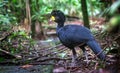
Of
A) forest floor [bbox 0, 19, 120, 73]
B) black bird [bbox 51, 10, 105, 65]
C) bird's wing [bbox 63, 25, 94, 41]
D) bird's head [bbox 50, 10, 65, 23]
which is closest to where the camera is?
forest floor [bbox 0, 19, 120, 73]

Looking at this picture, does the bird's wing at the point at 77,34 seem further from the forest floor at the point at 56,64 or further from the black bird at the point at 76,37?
the forest floor at the point at 56,64

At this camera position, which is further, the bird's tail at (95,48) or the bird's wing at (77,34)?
the bird's wing at (77,34)

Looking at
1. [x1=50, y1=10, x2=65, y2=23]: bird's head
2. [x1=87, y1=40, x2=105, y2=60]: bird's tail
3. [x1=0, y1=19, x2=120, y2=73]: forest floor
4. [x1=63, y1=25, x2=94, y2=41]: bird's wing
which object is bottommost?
[x1=0, y1=19, x2=120, y2=73]: forest floor

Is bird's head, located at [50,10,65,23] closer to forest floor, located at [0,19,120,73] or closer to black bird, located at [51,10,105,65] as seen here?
black bird, located at [51,10,105,65]

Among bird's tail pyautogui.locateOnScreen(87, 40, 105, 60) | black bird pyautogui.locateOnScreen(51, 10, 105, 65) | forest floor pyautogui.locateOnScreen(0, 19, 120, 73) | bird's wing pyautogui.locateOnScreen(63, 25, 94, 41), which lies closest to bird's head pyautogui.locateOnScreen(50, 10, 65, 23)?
black bird pyautogui.locateOnScreen(51, 10, 105, 65)

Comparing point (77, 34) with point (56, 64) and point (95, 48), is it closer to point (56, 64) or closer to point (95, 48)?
point (95, 48)

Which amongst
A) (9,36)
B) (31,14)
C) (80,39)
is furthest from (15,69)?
(31,14)

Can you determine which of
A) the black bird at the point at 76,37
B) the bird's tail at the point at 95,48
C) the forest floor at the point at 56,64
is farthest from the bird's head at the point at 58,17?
the bird's tail at the point at 95,48

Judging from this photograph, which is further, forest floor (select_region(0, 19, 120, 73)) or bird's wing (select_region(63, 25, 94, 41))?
bird's wing (select_region(63, 25, 94, 41))

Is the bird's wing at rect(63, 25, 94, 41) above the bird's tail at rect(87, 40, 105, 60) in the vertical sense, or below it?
above

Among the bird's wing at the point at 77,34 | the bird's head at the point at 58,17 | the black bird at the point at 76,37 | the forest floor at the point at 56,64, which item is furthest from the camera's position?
the bird's head at the point at 58,17

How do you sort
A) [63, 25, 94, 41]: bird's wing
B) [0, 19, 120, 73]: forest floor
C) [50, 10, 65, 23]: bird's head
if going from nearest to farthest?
1. [0, 19, 120, 73]: forest floor
2. [63, 25, 94, 41]: bird's wing
3. [50, 10, 65, 23]: bird's head

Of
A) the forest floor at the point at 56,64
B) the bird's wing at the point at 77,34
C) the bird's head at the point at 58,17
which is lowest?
the forest floor at the point at 56,64

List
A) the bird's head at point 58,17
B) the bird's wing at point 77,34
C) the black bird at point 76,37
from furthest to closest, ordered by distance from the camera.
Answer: the bird's head at point 58,17 < the bird's wing at point 77,34 < the black bird at point 76,37
